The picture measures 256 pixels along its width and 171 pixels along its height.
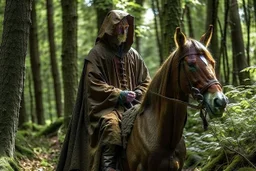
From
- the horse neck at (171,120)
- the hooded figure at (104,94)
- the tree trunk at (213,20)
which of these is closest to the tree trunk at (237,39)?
the tree trunk at (213,20)

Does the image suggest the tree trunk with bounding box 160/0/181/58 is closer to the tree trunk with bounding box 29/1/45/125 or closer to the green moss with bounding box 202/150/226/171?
the green moss with bounding box 202/150/226/171

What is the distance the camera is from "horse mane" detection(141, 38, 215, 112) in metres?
4.82

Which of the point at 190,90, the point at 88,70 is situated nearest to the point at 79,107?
the point at 88,70

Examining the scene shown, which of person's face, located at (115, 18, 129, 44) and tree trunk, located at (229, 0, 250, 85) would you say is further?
tree trunk, located at (229, 0, 250, 85)

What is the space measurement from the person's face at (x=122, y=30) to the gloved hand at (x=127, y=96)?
842 mm

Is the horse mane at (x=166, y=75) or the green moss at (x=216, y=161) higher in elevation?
the horse mane at (x=166, y=75)

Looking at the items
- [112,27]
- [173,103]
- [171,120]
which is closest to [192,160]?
[112,27]

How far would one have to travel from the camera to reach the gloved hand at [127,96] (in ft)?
19.5

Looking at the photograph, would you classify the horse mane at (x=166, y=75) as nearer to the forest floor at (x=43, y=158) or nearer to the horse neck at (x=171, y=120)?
the horse neck at (x=171, y=120)

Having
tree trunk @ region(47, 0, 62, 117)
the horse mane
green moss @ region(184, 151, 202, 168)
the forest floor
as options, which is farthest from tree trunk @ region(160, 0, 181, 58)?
tree trunk @ region(47, 0, 62, 117)

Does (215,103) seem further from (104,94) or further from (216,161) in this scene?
(216,161)

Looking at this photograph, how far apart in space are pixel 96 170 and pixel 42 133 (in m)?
11.3

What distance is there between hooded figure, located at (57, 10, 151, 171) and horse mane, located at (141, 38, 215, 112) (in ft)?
1.81

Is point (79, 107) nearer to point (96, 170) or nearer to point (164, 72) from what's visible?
point (96, 170)
